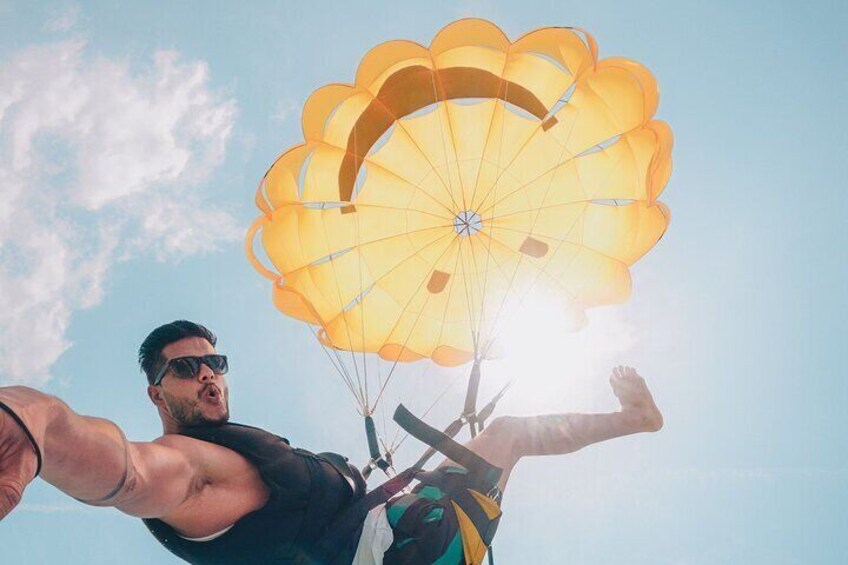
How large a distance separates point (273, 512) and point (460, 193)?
4.31 metres

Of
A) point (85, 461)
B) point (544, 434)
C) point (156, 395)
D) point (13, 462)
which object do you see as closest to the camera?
point (13, 462)

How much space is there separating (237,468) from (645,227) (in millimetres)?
4595

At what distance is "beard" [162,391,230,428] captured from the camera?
3.27 meters

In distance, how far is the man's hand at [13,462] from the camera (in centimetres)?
162

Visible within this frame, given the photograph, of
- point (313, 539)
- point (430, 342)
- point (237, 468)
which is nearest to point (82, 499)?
point (237, 468)

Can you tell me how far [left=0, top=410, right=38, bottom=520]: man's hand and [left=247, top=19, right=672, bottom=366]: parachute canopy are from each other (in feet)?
15.8

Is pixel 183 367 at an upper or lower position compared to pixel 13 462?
upper

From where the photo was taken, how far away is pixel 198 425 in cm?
324

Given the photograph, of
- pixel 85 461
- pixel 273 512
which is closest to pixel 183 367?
pixel 273 512

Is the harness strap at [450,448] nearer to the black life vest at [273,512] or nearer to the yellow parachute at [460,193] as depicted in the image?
the black life vest at [273,512]

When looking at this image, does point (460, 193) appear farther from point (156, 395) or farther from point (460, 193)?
point (156, 395)

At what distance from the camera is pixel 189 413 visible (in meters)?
3.30

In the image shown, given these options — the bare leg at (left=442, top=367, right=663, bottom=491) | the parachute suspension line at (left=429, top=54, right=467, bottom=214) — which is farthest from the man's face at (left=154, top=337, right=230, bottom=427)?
the parachute suspension line at (left=429, top=54, right=467, bottom=214)

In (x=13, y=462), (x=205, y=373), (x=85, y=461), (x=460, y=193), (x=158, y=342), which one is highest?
(x=460, y=193)
